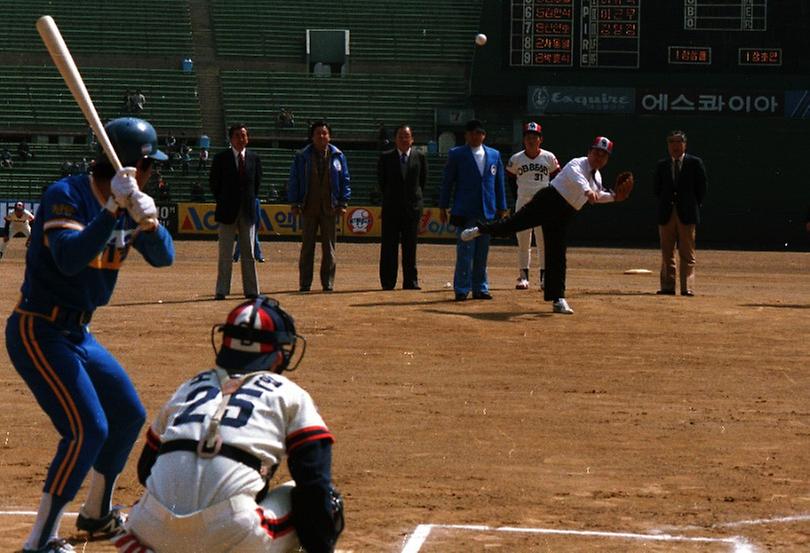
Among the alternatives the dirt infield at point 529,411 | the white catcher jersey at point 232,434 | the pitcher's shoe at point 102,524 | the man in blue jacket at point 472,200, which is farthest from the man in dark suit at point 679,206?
the white catcher jersey at point 232,434

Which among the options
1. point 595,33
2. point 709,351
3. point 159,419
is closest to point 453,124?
point 595,33

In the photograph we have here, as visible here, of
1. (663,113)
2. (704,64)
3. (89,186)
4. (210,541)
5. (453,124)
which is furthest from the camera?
(453,124)

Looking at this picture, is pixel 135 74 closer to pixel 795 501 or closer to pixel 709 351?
pixel 709 351

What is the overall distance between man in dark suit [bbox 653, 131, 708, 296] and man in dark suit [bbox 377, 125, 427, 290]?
3.17m

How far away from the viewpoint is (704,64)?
96.7 ft

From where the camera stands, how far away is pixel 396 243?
17594mm

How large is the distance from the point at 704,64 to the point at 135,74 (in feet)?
77.5

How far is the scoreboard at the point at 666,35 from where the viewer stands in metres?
29.4

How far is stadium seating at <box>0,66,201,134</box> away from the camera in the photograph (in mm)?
44406

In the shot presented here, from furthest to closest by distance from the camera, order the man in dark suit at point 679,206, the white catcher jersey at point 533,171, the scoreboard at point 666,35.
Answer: the scoreboard at point 666,35, the man in dark suit at point 679,206, the white catcher jersey at point 533,171

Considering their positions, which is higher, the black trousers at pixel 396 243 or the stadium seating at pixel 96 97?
the stadium seating at pixel 96 97

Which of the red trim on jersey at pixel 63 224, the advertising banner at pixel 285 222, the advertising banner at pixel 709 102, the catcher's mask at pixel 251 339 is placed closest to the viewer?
the catcher's mask at pixel 251 339

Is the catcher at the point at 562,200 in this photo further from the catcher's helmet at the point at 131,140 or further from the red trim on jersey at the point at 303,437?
the red trim on jersey at the point at 303,437

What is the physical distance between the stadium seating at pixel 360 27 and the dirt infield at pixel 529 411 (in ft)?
102
